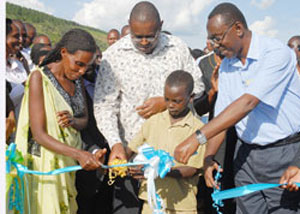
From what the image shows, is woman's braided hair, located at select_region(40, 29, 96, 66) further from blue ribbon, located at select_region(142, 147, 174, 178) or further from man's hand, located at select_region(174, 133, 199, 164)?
man's hand, located at select_region(174, 133, 199, 164)

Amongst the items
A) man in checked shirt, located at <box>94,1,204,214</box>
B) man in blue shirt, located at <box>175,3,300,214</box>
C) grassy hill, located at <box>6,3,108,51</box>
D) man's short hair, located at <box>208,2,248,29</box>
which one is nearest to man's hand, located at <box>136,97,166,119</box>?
man in checked shirt, located at <box>94,1,204,214</box>

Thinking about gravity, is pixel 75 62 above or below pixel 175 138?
above

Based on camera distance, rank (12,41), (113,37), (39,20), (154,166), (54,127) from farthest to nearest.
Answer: (39,20), (113,37), (12,41), (54,127), (154,166)

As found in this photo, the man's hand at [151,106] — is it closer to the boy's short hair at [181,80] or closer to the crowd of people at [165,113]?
the crowd of people at [165,113]

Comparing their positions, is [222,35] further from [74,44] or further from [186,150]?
[74,44]

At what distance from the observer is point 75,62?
9.64ft

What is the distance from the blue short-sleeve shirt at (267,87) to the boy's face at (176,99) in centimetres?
37

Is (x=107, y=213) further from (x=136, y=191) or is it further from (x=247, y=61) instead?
(x=247, y=61)

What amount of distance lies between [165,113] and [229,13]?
1069mm

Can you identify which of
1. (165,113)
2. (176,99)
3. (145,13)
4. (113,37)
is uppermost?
(113,37)

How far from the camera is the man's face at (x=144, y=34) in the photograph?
3.11 m

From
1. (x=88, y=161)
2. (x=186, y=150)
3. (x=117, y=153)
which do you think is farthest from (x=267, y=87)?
(x=88, y=161)

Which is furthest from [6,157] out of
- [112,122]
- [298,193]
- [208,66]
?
[208,66]

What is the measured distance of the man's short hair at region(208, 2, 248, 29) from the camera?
2733 mm
